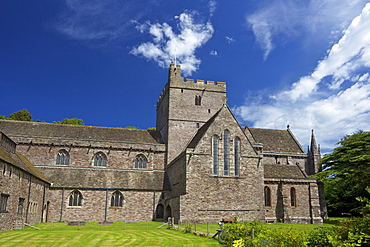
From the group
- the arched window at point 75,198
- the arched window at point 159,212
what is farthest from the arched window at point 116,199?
the arched window at point 159,212

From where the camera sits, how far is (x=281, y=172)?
3894cm

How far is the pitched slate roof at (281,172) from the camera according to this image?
1492 inches

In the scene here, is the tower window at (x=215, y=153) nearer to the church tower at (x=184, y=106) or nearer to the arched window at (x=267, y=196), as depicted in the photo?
the arched window at (x=267, y=196)

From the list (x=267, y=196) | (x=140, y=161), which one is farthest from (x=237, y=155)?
(x=140, y=161)

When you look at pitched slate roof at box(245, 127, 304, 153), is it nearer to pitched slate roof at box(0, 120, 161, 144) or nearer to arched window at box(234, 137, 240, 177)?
arched window at box(234, 137, 240, 177)

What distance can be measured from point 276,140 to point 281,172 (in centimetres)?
914

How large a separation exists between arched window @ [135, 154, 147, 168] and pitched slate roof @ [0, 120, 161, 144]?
2549 millimetres

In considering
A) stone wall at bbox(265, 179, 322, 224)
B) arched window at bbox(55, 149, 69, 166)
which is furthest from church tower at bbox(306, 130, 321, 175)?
arched window at bbox(55, 149, 69, 166)

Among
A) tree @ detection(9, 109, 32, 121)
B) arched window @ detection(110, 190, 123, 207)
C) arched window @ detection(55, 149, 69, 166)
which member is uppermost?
tree @ detection(9, 109, 32, 121)

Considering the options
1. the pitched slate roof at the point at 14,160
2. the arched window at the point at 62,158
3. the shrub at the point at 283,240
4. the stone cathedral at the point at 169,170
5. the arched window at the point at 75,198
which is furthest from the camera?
the arched window at the point at 62,158

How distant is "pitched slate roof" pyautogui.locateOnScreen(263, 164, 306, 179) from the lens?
37.9 metres

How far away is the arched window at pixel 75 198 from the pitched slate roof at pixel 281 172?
70.9ft

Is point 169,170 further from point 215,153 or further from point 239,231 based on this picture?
point 239,231

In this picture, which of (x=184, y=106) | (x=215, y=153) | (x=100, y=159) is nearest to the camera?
(x=215, y=153)
